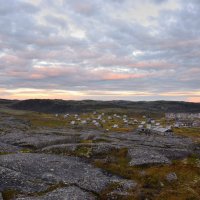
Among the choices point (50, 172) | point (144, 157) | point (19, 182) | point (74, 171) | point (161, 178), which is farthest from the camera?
point (144, 157)

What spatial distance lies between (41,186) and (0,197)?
6693mm

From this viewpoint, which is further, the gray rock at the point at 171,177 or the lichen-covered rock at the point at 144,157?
the lichen-covered rock at the point at 144,157

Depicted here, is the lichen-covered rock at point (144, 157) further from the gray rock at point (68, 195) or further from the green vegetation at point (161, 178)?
the gray rock at point (68, 195)

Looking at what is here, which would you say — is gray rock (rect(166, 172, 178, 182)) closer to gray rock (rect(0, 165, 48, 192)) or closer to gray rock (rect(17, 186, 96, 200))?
Result: gray rock (rect(17, 186, 96, 200))

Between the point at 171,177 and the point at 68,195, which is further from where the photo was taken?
the point at 171,177

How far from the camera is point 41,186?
151 feet

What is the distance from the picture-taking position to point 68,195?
137ft

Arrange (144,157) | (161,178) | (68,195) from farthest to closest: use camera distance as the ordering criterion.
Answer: (144,157), (161,178), (68,195)

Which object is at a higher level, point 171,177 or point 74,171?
point 74,171

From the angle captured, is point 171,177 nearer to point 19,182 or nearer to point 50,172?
point 50,172

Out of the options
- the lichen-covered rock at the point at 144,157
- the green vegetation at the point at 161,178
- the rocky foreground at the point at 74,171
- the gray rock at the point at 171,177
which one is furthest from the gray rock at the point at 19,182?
the lichen-covered rock at the point at 144,157

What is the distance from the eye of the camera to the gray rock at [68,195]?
40875 millimetres

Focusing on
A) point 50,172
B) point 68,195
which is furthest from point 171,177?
point 68,195

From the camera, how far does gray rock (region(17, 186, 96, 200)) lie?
40.9 m
